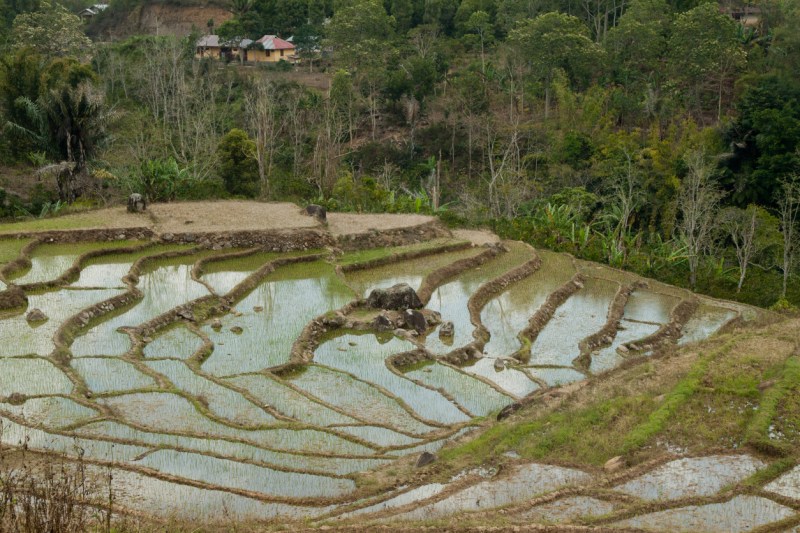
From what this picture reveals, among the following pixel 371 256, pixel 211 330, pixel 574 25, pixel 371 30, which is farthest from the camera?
pixel 371 30

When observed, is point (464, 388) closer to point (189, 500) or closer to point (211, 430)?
point (211, 430)

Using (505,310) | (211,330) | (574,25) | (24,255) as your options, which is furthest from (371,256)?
(574,25)

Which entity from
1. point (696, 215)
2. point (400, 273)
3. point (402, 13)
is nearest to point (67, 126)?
point (400, 273)

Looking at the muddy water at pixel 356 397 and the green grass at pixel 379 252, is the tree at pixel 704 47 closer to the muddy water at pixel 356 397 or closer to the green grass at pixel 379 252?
the green grass at pixel 379 252

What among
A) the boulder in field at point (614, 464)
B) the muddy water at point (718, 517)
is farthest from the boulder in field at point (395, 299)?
the muddy water at point (718, 517)

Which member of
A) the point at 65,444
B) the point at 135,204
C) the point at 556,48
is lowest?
the point at 65,444

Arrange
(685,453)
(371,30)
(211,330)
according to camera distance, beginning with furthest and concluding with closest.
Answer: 1. (371,30)
2. (211,330)
3. (685,453)

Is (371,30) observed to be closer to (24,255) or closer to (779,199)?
(779,199)

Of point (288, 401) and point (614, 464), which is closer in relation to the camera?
point (614, 464)
